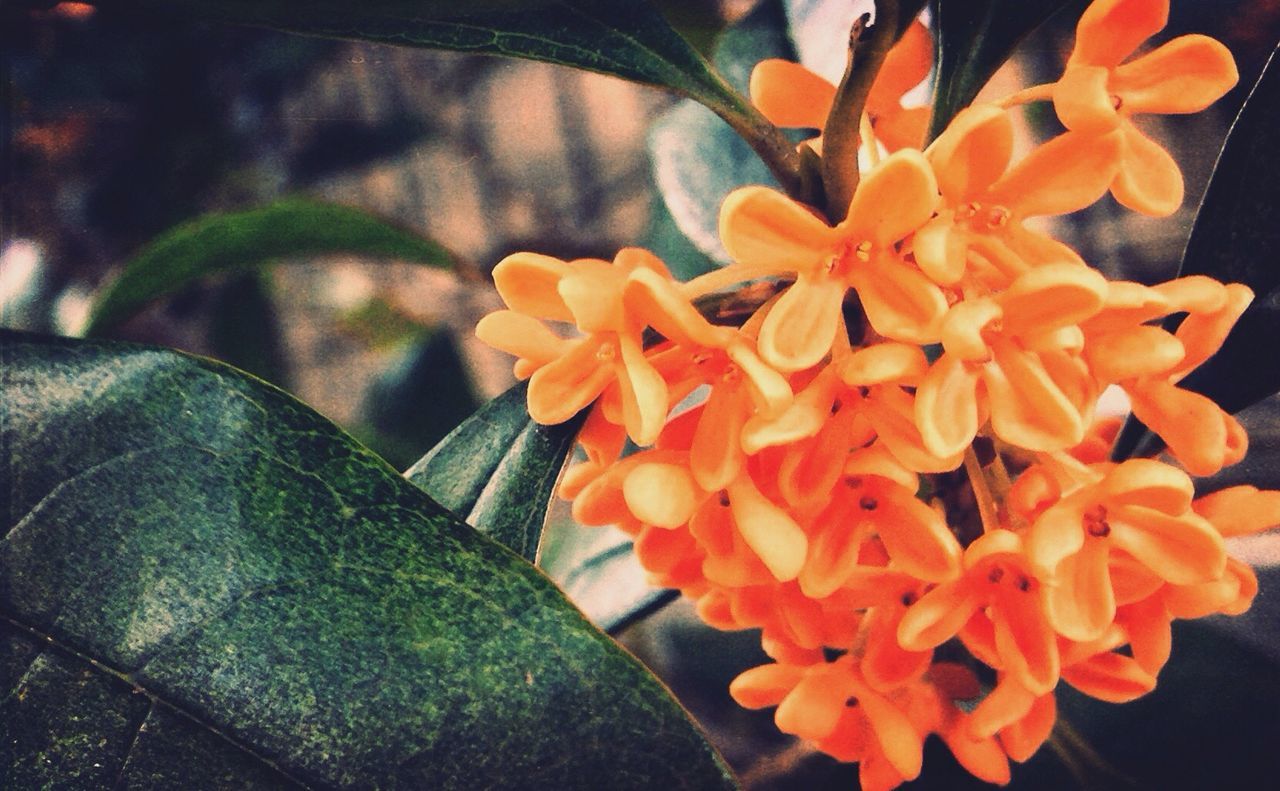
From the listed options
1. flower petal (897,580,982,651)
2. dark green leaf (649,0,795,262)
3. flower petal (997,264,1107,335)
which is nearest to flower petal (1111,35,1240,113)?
flower petal (997,264,1107,335)

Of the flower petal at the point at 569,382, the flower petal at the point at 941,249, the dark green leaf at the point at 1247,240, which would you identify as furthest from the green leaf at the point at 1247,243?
the flower petal at the point at 569,382

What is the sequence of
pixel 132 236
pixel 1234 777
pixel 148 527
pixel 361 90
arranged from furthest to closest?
pixel 361 90, pixel 132 236, pixel 1234 777, pixel 148 527

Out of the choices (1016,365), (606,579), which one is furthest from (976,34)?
(606,579)

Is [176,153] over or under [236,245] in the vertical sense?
under

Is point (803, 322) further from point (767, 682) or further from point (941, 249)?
point (767, 682)

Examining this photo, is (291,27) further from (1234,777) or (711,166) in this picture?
(1234,777)

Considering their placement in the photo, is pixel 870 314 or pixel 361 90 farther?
pixel 361 90

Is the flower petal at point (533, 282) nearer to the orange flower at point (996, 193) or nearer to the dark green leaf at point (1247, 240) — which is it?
the orange flower at point (996, 193)

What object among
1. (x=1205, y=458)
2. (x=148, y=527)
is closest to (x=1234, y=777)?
(x=1205, y=458)
